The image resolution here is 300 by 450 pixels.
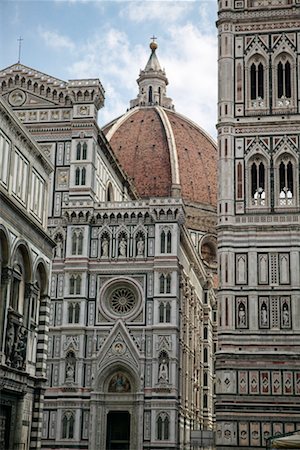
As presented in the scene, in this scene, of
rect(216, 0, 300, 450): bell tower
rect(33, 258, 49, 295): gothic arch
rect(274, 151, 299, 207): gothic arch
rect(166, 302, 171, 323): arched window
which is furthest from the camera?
rect(166, 302, 171, 323): arched window

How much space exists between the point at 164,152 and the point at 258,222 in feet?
127

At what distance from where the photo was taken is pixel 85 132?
144ft

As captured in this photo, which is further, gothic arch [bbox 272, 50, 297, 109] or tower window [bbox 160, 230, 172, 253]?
tower window [bbox 160, 230, 172, 253]

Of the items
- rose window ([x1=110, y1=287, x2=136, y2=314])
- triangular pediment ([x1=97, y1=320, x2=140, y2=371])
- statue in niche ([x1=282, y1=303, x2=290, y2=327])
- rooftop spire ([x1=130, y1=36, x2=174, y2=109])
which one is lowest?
triangular pediment ([x1=97, y1=320, x2=140, y2=371])

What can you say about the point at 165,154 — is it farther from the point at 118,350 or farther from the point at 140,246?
the point at 118,350

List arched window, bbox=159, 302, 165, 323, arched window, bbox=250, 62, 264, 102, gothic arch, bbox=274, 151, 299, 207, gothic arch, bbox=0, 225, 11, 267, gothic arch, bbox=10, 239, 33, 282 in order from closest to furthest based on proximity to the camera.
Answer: gothic arch, bbox=0, 225, 11, 267 < gothic arch, bbox=10, 239, 33, 282 < gothic arch, bbox=274, 151, 299, 207 < arched window, bbox=159, 302, 165, 323 < arched window, bbox=250, 62, 264, 102

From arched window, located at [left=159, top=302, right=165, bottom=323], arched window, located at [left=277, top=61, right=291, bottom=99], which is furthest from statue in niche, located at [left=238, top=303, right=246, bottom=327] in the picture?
arched window, located at [left=277, top=61, right=291, bottom=99]

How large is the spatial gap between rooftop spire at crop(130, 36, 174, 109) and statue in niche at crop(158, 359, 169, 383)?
49.3 meters

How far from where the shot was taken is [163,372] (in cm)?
3931

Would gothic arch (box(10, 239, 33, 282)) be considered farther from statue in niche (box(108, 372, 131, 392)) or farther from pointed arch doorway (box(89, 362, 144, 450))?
statue in niche (box(108, 372, 131, 392))

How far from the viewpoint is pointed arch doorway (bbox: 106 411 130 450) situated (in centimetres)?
3978

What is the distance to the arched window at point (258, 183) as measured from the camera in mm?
39219

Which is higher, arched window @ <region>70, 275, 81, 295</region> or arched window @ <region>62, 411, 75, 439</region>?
arched window @ <region>70, 275, 81, 295</region>

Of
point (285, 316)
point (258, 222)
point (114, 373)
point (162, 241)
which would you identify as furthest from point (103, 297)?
point (285, 316)
